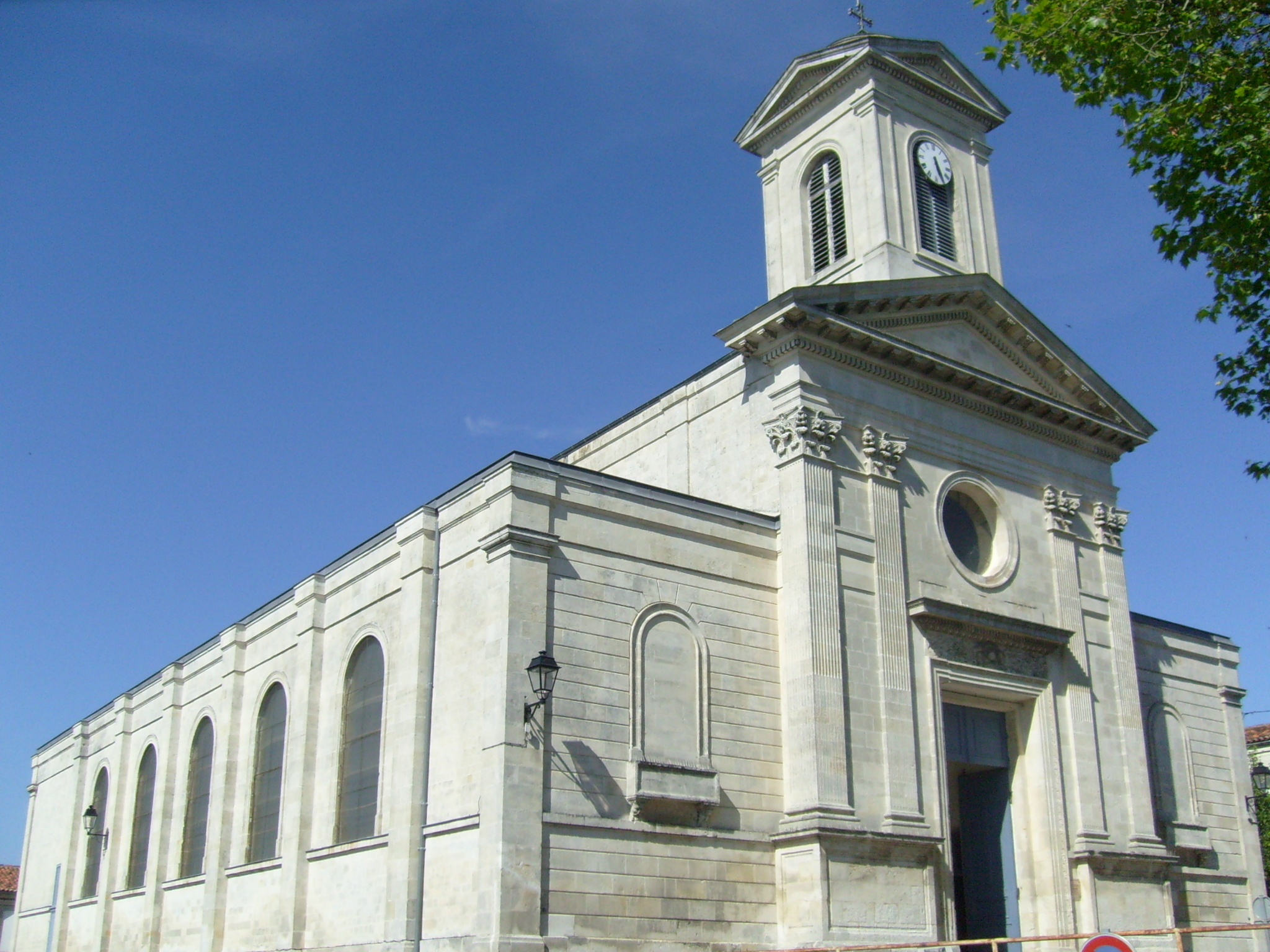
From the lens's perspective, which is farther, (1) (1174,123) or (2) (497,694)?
(2) (497,694)

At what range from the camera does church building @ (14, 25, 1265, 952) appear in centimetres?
1934

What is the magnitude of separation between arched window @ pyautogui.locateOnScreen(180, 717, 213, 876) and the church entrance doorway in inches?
627

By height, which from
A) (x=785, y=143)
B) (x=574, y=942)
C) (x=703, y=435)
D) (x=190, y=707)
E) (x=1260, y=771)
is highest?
(x=785, y=143)

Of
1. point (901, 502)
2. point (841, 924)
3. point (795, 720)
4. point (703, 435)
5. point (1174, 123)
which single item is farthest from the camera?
point (703, 435)

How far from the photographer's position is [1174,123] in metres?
14.8

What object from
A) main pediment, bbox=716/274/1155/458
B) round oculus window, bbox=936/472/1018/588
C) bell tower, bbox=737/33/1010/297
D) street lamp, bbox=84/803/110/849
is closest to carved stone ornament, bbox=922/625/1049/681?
round oculus window, bbox=936/472/1018/588

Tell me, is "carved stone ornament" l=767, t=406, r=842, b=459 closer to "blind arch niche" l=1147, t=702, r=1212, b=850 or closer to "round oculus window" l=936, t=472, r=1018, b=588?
"round oculus window" l=936, t=472, r=1018, b=588

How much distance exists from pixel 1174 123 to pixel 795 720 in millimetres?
→ 10693

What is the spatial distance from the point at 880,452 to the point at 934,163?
27.5 ft

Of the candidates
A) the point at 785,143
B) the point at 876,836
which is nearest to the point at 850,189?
the point at 785,143

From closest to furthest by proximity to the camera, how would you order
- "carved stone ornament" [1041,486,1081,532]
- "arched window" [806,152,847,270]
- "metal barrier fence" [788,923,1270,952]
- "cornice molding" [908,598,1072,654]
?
"metal barrier fence" [788,923,1270,952] < "cornice molding" [908,598,1072,654] < "carved stone ornament" [1041,486,1081,532] < "arched window" [806,152,847,270]

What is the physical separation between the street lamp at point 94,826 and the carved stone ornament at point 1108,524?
24743 millimetres

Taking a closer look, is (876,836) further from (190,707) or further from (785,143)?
(190,707)

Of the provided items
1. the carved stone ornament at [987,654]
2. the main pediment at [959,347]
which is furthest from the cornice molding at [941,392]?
the carved stone ornament at [987,654]
